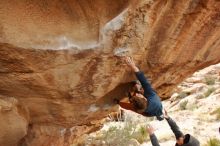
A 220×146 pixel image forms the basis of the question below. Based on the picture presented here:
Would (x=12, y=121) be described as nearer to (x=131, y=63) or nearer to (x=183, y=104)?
(x=131, y=63)

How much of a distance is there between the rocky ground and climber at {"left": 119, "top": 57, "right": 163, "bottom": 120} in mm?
4748

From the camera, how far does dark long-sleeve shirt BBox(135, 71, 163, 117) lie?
4668mm

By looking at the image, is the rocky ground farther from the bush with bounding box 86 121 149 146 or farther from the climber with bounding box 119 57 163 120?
the climber with bounding box 119 57 163 120

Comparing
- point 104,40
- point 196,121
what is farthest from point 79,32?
point 196,121

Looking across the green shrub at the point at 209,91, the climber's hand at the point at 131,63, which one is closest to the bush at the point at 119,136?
the green shrub at the point at 209,91

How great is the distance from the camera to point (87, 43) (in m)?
4.38

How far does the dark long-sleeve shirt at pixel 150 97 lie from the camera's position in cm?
467

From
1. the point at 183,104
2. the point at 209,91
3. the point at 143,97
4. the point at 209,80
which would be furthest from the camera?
the point at 209,80

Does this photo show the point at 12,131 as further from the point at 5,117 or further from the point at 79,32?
the point at 79,32

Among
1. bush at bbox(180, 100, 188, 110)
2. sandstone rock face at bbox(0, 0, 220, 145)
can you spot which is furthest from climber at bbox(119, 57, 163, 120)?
bush at bbox(180, 100, 188, 110)

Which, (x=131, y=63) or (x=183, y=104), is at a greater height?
(x=183, y=104)

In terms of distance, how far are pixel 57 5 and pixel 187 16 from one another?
1510mm

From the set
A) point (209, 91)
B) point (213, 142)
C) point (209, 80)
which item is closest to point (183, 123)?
point (213, 142)

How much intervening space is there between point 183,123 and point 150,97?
6839mm
